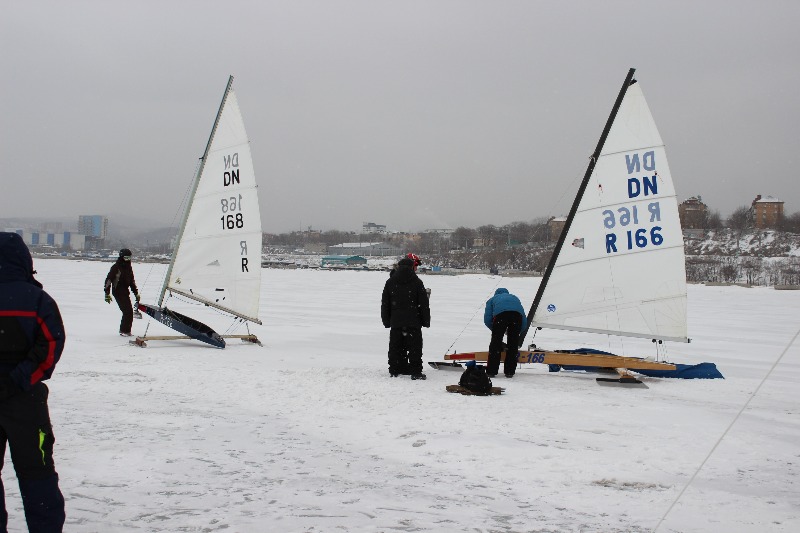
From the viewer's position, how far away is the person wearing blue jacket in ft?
24.5

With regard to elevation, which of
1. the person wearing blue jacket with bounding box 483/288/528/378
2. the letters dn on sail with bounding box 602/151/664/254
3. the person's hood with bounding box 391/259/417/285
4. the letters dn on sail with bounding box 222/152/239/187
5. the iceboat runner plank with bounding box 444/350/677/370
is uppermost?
the letters dn on sail with bounding box 222/152/239/187

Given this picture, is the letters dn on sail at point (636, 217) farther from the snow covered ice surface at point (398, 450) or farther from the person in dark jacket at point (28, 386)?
the person in dark jacket at point (28, 386)

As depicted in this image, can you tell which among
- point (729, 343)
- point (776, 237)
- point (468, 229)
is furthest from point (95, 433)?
point (468, 229)

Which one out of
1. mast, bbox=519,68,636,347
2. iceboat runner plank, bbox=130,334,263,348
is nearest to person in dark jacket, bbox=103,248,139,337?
iceboat runner plank, bbox=130,334,263,348

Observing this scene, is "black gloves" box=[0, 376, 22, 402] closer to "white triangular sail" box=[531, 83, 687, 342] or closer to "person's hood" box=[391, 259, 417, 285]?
"person's hood" box=[391, 259, 417, 285]

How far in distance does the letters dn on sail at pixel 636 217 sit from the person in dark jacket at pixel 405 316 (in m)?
2.49

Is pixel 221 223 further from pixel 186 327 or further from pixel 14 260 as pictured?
pixel 14 260

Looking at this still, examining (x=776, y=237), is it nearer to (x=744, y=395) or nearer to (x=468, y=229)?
(x=468, y=229)

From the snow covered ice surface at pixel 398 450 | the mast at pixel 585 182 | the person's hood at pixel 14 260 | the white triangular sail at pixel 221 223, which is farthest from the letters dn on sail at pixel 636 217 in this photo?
the person's hood at pixel 14 260

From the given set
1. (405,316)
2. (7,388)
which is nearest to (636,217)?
(405,316)

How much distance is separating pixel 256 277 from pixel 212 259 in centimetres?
75

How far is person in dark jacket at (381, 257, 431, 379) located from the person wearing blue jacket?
2.63ft

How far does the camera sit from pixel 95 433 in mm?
4656

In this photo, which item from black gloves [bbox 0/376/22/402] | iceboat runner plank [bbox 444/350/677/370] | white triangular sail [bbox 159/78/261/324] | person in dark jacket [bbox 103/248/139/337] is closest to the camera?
black gloves [bbox 0/376/22/402]
